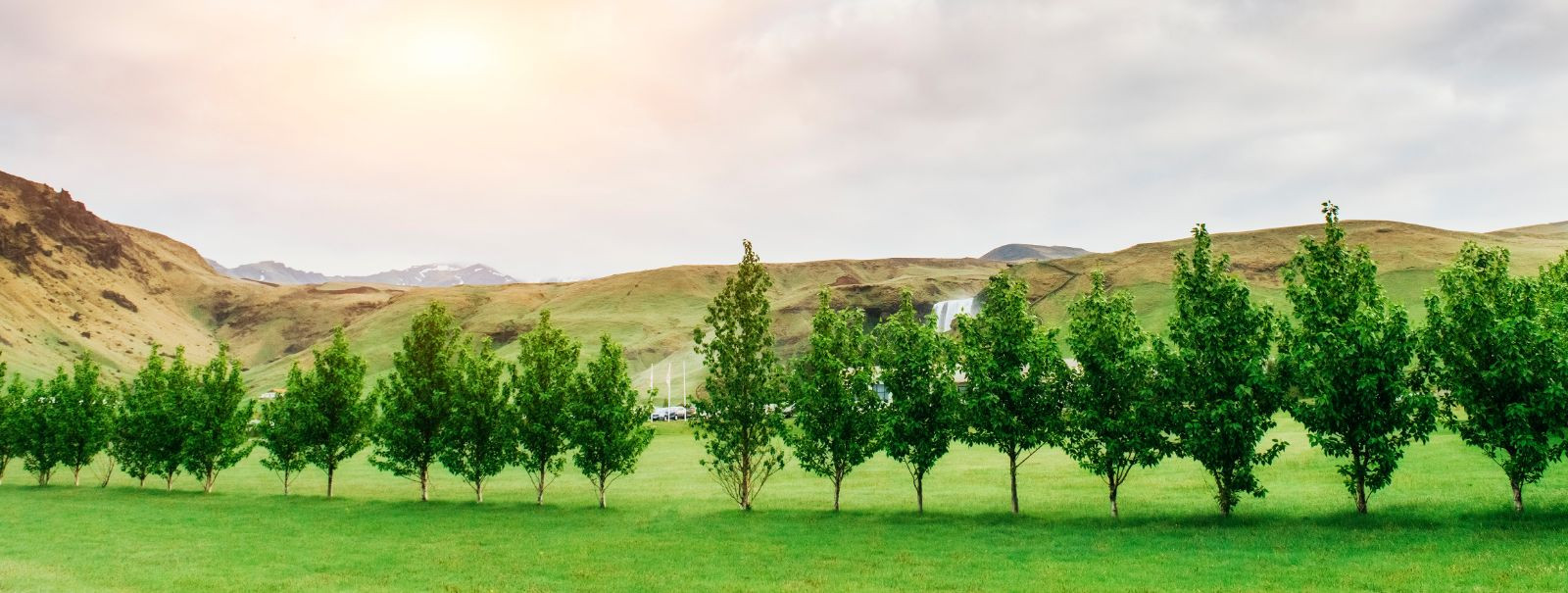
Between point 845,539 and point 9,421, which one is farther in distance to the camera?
point 9,421

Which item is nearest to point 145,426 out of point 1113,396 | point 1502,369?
point 1113,396

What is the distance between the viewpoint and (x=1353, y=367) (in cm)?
3139

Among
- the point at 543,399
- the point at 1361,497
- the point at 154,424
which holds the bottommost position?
the point at 1361,497

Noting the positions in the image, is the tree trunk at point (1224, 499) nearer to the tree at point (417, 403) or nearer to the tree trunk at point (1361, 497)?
the tree trunk at point (1361, 497)

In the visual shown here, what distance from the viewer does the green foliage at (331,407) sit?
51156 mm

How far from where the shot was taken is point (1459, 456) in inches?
1853

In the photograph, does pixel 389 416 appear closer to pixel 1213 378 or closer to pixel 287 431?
pixel 287 431

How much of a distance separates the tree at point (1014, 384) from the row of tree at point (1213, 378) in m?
0.09

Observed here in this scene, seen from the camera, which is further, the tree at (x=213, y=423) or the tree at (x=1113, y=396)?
the tree at (x=213, y=423)

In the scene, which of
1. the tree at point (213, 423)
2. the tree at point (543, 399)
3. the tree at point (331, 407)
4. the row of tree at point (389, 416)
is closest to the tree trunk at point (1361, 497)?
the row of tree at point (389, 416)

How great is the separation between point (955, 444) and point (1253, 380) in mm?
49744

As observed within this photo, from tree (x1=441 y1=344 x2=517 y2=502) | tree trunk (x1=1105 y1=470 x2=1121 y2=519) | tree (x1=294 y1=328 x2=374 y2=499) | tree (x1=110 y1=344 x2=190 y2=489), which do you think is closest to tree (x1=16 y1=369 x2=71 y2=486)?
tree (x1=110 y1=344 x2=190 y2=489)

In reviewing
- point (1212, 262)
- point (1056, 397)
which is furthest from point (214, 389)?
point (1212, 262)

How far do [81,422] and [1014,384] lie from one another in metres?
66.0
